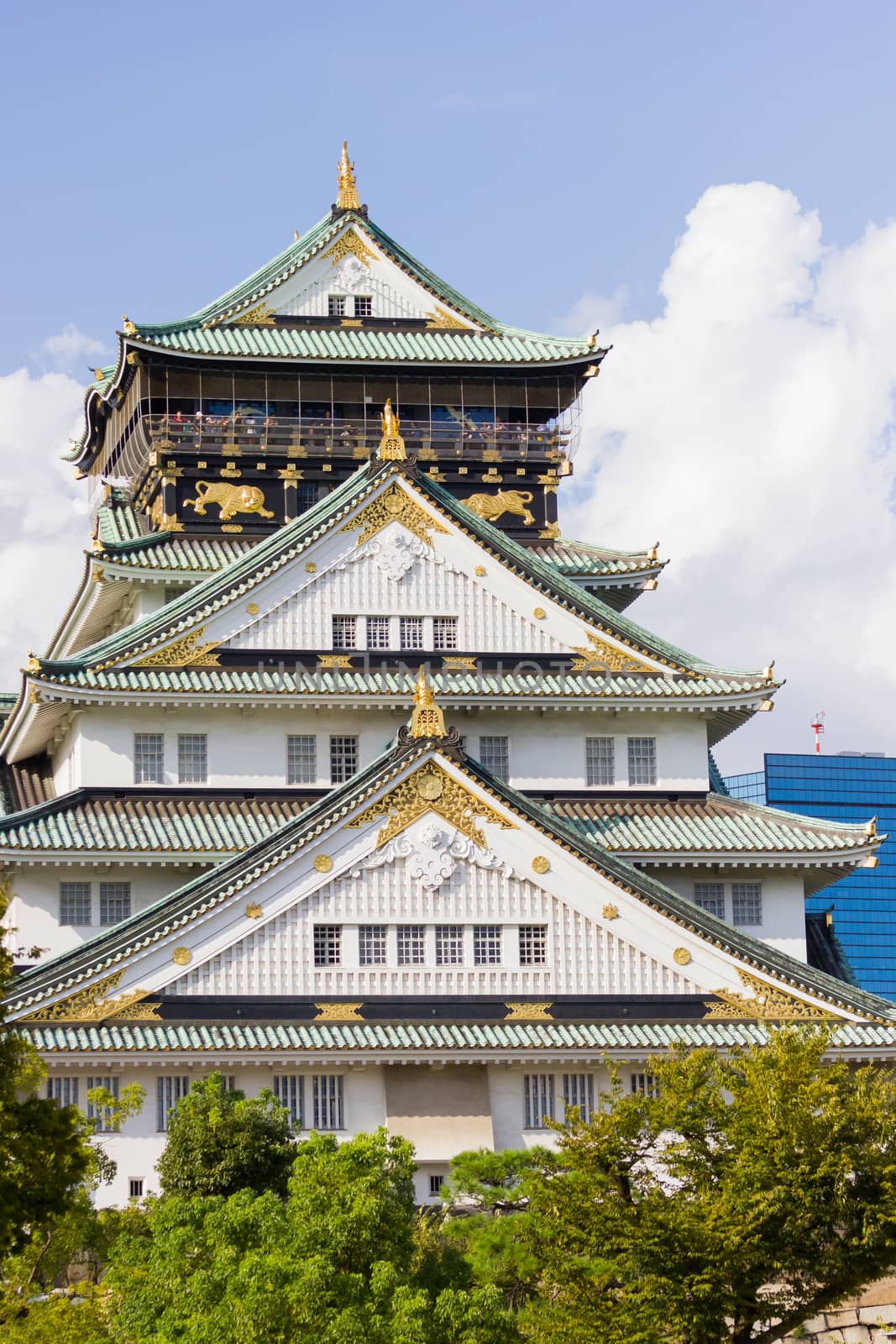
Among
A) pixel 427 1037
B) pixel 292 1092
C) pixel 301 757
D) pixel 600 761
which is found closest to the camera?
pixel 427 1037

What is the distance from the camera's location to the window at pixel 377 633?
5434 cm

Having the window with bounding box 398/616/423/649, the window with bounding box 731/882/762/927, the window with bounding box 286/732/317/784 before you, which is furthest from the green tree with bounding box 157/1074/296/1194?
the window with bounding box 731/882/762/927

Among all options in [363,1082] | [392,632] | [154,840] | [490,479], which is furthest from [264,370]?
[363,1082]

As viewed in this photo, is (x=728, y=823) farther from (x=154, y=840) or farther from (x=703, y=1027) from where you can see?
(x=154, y=840)

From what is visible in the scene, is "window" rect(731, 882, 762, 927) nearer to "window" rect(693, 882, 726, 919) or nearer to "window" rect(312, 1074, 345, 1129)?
"window" rect(693, 882, 726, 919)

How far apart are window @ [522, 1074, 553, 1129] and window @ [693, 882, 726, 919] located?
813cm

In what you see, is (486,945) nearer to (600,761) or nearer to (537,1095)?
(537,1095)

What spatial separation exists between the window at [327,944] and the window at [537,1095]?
4.58 meters

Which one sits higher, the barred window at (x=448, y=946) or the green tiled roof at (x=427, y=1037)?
the barred window at (x=448, y=946)

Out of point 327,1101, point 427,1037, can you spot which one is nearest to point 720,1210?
point 427,1037

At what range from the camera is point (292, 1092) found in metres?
46.9

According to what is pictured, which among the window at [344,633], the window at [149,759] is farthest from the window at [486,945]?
the window at [149,759]

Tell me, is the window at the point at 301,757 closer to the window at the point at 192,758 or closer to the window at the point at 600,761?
the window at the point at 192,758

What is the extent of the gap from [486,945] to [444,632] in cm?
928
